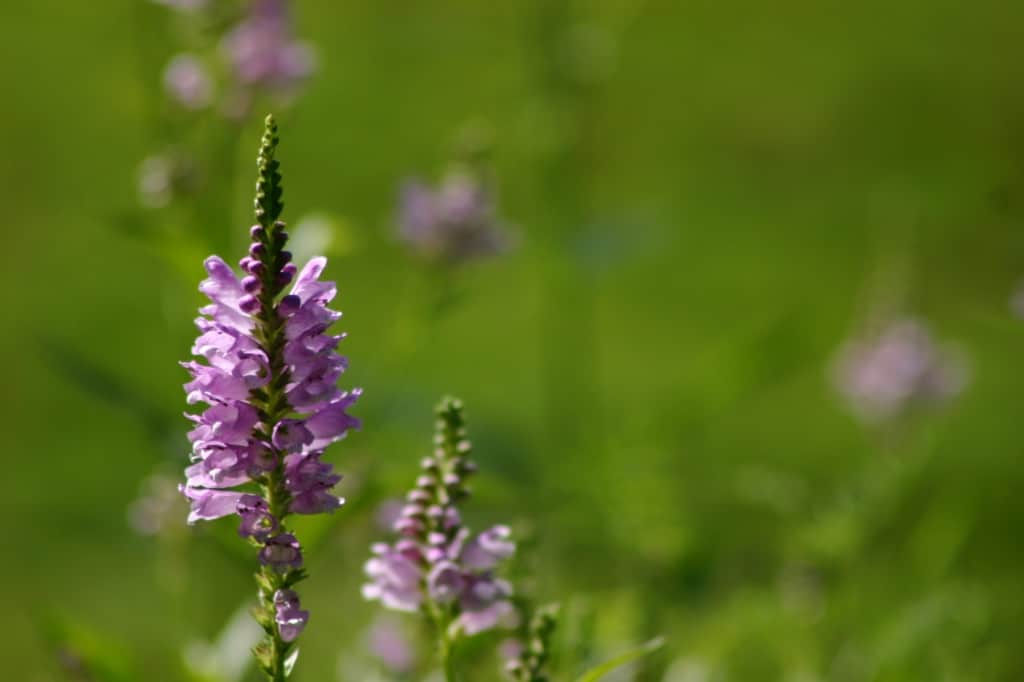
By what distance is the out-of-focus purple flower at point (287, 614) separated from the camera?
0.71 meters

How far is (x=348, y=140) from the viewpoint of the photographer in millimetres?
4492

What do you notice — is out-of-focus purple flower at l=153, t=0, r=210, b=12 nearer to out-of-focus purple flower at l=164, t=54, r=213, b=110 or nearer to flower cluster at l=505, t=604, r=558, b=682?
out-of-focus purple flower at l=164, t=54, r=213, b=110

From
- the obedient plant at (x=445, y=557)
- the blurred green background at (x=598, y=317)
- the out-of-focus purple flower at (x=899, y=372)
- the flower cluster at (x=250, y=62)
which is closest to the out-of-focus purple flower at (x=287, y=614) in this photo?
the obedient plant at (x=445, y=557)

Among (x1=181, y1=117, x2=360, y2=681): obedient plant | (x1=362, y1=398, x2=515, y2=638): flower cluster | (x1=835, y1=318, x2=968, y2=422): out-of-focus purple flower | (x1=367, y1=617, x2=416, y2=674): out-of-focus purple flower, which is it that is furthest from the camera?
(x1=835, y1=318, x2=968, y2=422): out-of-focus purple flower

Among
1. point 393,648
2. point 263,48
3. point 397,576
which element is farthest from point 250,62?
point 397,576

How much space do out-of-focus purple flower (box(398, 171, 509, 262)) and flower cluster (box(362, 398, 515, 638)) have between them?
0.95 meters

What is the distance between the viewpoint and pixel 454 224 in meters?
1.76

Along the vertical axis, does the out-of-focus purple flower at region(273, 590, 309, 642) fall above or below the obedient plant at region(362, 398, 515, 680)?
below

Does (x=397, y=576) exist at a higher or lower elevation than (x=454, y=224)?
lower

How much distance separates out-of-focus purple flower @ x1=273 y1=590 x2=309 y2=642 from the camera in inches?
27.9

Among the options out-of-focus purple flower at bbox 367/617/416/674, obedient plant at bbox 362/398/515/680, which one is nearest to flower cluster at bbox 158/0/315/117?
out-of-focus purple flower at bbox 367/617/416/674

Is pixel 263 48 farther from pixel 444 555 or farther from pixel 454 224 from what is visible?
pixel 444 555

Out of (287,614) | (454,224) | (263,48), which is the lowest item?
(287,614)

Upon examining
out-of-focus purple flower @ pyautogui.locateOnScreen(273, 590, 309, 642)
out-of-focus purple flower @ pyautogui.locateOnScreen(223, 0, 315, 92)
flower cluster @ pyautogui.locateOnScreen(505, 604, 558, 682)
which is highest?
out-of-focus purple flower @ pyautogui.locateOnScreen(223, 0, 315, 92)
